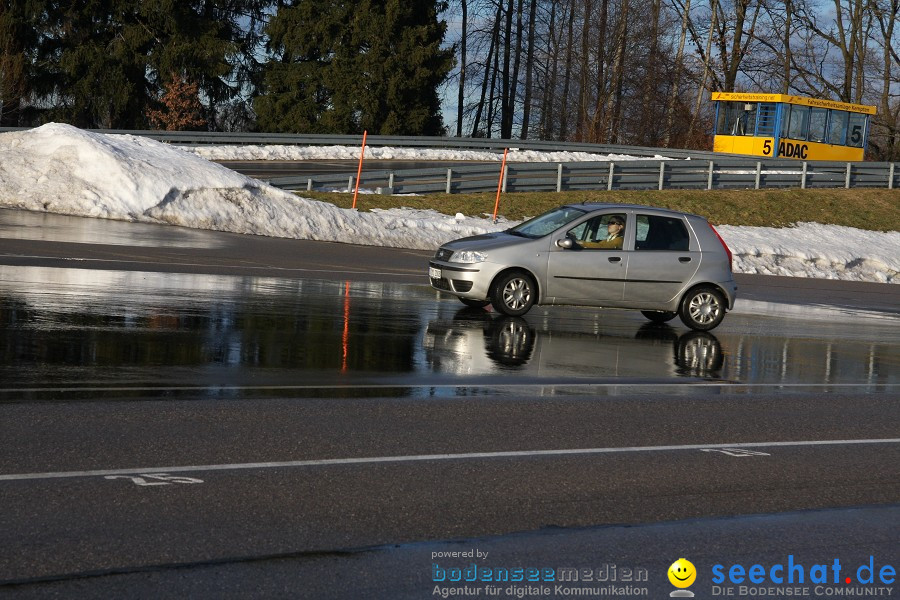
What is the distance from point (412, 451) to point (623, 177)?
30.8 meters

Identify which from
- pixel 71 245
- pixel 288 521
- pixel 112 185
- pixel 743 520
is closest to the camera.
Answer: pixel 288 521

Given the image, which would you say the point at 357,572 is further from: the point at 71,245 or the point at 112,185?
the point at 112,185

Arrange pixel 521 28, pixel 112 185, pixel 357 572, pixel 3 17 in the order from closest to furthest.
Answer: pixel 357 572 < pixel 112 185 < pixel 3 17 < pixel 521 28

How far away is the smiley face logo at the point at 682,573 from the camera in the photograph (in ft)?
17.0

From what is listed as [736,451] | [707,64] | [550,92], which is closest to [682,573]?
[736,451]

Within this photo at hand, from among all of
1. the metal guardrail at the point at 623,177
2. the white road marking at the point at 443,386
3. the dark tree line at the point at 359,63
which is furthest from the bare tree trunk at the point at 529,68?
the white road marking at the point at 443,386

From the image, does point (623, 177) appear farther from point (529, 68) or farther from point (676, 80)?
point (529, 68)

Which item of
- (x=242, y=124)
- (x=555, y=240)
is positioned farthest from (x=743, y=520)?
(x=242, y=124)

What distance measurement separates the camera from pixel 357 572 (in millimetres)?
5059

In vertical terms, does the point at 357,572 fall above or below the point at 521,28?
below

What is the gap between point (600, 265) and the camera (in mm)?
15094

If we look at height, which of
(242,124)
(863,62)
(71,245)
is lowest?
(71,245)

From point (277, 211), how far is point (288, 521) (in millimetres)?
20276

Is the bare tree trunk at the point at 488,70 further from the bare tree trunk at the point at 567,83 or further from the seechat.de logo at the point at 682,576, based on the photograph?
the seechat.de logo at the point at 682,576
